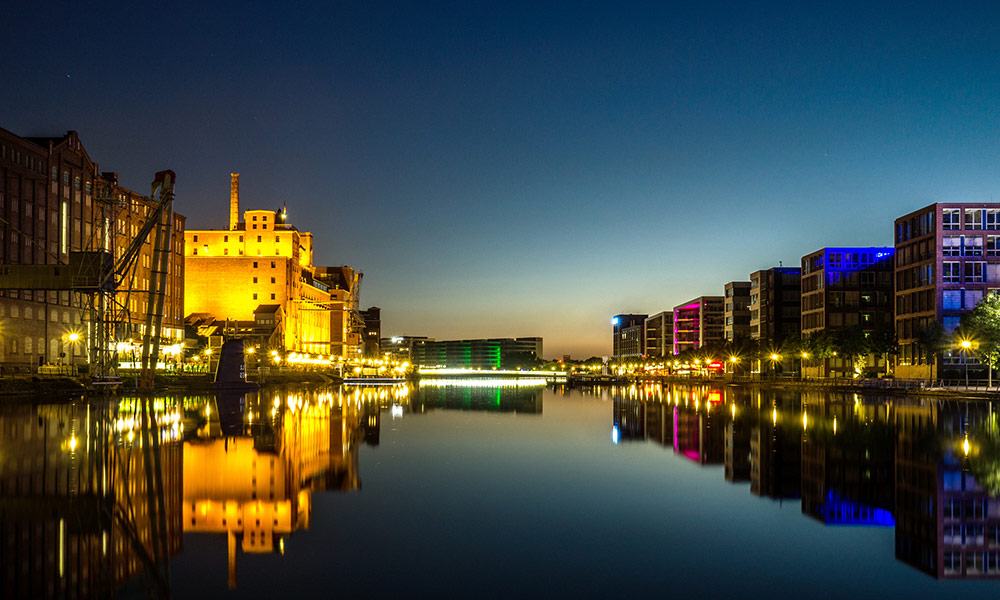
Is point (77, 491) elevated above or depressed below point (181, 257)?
below

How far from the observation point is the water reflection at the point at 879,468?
13.6 meters

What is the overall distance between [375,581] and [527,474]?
1188 centimetres

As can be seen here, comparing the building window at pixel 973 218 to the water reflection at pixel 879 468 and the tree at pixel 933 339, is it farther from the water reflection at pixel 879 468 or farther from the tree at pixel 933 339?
the water reflection at pixel 879 468

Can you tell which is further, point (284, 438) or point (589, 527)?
point (284, 438)

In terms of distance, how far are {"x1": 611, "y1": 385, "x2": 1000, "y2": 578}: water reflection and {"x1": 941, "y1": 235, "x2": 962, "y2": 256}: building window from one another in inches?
2425

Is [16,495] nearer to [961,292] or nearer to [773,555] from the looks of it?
[773,555]

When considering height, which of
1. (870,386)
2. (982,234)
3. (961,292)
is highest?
(982,234)

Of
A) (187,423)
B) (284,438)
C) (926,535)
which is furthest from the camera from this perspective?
(187,423)

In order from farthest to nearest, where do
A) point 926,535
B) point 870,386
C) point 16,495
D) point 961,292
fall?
1. point 961,292
2. point 870,386
3. point 16,495
4. point 926,535

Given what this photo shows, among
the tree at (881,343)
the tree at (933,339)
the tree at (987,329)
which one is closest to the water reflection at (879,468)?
the tree at (987,329)

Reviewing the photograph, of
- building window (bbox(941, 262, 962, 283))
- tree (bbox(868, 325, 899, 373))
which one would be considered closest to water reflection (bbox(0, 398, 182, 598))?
tree (bbox(868, 325, 899, 373))

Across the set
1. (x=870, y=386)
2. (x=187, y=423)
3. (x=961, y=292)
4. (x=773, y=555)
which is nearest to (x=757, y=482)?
(x=773, y=555)

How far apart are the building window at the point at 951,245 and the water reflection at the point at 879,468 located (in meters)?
61.6

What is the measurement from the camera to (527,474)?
22266 millimetres
